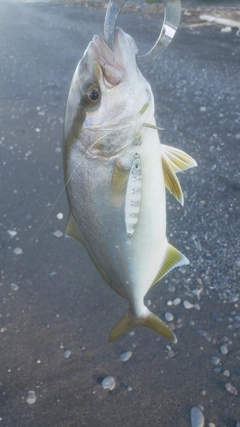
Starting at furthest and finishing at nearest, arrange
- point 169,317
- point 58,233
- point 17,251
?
point 58,233, point 17,251, point 169,317

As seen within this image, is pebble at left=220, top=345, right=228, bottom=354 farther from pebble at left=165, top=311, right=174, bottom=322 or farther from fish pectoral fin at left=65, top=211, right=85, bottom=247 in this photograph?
fish pectoral fin at left=65, top=211, right=85, bottom=247

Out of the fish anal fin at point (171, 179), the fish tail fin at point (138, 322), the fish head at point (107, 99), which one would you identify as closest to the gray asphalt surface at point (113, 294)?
the fish tail fin at point (138, 322)

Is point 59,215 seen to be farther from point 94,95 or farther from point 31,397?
point 94,95

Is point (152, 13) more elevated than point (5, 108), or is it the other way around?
point (152, 13)

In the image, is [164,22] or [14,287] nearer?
[164,22]

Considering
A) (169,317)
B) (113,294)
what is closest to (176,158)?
(169,317)

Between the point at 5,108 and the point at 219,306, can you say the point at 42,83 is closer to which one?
the point at 5,108

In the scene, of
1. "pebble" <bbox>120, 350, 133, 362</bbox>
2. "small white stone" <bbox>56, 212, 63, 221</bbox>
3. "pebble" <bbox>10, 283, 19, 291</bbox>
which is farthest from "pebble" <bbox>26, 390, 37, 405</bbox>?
"small white stone" <bbox>56, 212, 63, 221</bbox>

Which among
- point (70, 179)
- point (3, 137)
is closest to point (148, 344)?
point (70, 179)
